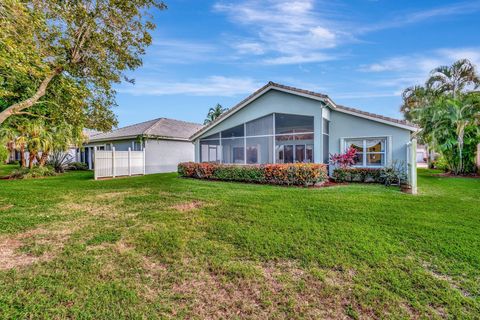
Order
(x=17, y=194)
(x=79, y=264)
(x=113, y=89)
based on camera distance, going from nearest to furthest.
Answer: (x=79, y=264) → (x=17, y=194) → (x=113, y=89)

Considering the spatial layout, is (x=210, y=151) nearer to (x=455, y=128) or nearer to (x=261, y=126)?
(x=261, y=126)

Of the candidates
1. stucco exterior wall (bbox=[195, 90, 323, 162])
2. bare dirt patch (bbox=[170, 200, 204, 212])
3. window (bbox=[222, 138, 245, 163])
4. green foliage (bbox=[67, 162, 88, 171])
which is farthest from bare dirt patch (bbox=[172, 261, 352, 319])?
green foliage (bbox=[67, 162, 88, 171])

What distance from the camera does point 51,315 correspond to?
2711 mm

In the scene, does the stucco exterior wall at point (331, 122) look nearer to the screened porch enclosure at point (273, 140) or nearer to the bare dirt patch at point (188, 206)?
the screened porch enclosure at point (273, 140)

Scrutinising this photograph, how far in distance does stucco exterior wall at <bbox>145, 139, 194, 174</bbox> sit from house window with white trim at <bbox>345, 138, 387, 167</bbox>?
47.7 feet

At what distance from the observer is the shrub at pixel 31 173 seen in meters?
15.9

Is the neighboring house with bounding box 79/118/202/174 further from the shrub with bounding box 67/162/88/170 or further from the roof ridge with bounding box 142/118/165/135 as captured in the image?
the shrub with bounding box 67/162/88/170

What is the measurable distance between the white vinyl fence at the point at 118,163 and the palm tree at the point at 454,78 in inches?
1023

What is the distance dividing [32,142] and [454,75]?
3370 cm

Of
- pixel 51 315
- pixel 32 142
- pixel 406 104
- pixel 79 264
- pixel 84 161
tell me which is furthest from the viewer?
pixel 406 104

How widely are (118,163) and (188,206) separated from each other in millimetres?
12084

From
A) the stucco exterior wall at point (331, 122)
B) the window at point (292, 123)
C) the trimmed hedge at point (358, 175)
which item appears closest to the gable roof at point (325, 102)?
the stucco exterior wall at point (331, 122)

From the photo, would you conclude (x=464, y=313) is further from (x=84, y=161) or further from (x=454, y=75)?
(x=84, y=161)

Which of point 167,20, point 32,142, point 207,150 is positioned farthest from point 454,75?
point 32,142
